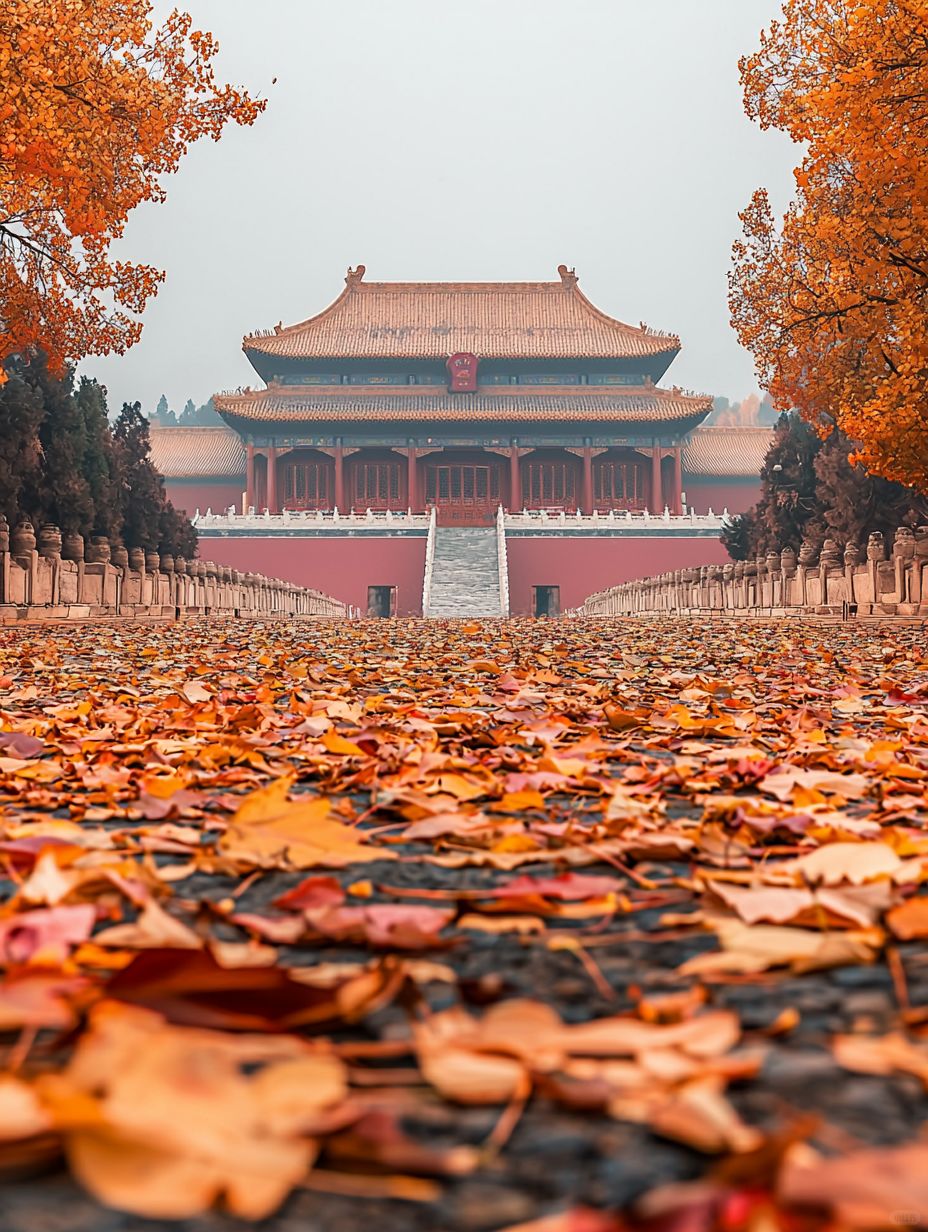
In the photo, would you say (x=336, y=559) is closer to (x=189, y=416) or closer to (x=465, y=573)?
(x=465, y=573)

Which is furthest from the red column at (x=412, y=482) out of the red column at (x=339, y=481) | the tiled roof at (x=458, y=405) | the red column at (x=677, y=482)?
the red column at (x=677, y=482)

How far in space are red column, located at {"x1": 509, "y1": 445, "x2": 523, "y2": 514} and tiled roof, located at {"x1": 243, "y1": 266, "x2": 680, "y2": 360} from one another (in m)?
4.66

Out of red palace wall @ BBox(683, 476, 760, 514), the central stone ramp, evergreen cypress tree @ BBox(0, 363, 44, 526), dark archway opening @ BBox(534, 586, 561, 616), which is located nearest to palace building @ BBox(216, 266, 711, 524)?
red palace wall @ BBox(683, 476, 760, 514)

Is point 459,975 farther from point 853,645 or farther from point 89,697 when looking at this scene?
point 853,645

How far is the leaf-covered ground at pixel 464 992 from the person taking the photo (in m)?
0.66

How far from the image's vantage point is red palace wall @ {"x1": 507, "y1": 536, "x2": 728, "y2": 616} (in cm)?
3834

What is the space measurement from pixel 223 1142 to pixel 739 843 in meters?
1.13

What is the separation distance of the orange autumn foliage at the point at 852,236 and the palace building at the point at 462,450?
83.3 feet

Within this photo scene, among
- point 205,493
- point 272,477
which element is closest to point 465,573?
point 272,477

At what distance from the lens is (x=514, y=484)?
42.2 meters

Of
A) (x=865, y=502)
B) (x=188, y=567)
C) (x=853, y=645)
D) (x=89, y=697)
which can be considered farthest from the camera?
(x=188, y=567)

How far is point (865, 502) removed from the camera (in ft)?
53.1

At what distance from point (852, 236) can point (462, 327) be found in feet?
128

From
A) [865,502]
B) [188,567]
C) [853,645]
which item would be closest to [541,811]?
[853,645]
